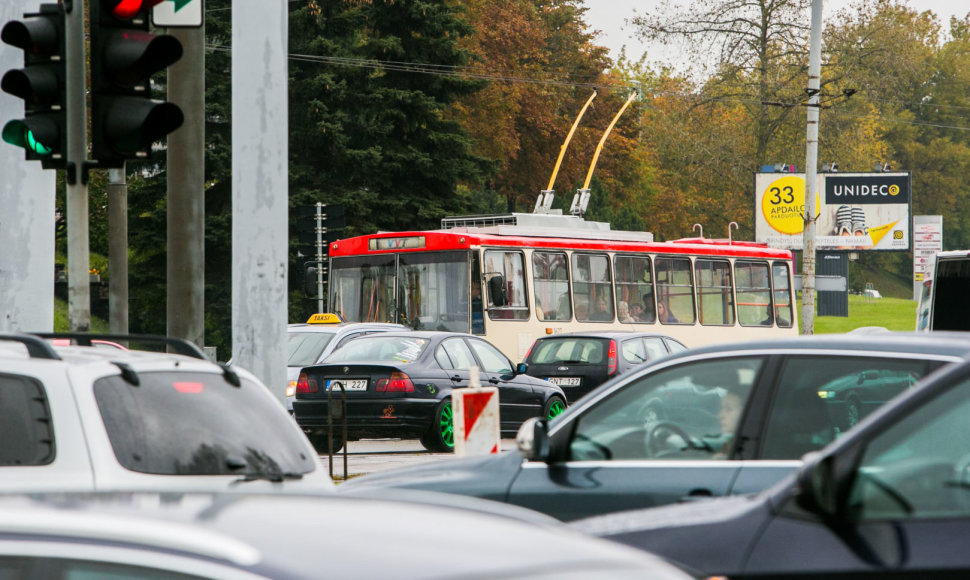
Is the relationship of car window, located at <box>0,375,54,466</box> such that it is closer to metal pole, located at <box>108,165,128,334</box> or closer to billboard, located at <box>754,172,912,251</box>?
metal pole, located at <box>108,165,128,334</box>

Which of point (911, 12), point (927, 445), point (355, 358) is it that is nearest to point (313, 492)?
point (927, 445)

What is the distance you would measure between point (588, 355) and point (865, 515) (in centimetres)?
1780

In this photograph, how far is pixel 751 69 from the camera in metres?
57.3

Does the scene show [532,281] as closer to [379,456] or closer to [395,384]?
[379,456]

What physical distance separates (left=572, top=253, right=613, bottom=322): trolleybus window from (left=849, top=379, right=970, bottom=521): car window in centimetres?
2201

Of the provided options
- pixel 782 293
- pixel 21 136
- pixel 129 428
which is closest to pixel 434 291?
pixel 782 293

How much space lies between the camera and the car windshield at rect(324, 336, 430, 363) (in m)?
17.3

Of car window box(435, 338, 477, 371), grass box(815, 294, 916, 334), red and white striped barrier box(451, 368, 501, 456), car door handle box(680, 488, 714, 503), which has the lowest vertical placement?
grass box(815, 294, 916, 334)

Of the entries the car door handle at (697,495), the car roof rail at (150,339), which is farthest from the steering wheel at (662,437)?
the car roof rail at (150,339)

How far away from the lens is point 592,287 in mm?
26312

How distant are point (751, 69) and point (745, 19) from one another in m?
2.44

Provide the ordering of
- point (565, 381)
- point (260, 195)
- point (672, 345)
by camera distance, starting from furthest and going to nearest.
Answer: point (672, 345) → point (565, 381) → point (260, 195)

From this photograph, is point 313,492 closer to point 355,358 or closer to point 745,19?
point 355,358

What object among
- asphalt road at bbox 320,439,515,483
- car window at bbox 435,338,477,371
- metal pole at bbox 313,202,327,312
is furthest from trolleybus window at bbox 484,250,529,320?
car window at bbox 435,338,477,371
